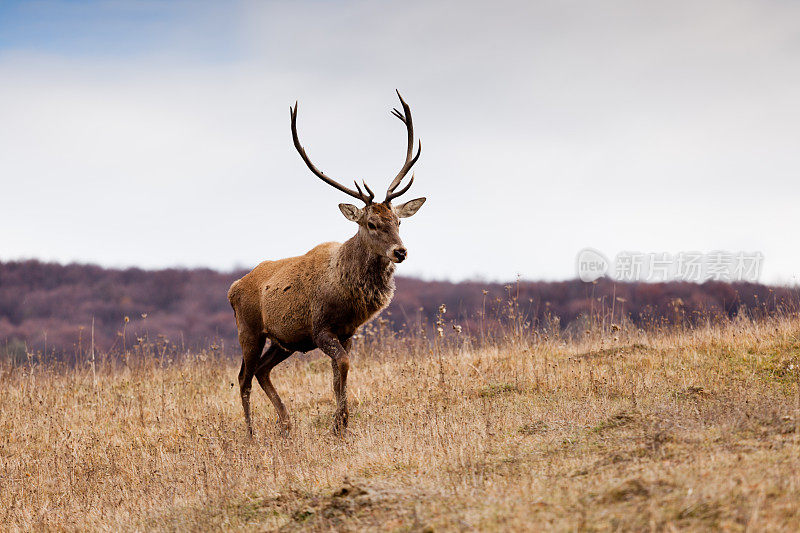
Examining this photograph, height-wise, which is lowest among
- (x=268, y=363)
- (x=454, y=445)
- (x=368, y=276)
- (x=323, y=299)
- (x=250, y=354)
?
(x=454, y=445)

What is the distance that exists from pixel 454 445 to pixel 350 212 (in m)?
3.23

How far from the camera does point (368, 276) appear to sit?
8000 mm

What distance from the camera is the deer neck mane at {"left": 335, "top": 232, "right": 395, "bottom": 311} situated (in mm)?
7996

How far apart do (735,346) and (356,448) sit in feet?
18.4

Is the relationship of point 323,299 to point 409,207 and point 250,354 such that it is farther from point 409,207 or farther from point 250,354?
point 250,354

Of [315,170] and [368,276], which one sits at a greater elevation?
[315,170]

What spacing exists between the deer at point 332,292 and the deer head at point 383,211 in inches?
0.4

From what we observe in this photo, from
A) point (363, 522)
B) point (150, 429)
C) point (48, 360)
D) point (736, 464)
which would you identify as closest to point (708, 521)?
point (736, 464)

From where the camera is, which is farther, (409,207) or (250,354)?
(250,354)

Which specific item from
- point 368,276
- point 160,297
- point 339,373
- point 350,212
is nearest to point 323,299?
point 368,276

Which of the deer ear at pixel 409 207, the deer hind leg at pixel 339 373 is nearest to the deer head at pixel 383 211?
the deer ear at pixel 409 207

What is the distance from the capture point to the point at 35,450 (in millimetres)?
9273

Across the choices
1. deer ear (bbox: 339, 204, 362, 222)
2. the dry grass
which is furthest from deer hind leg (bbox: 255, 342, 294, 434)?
deer ear (bbox: 339, 204, 362, 222)

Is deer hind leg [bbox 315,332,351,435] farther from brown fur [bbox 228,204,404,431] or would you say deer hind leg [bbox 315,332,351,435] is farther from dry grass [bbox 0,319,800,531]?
dry grass [bbox 0,319,800,531]
